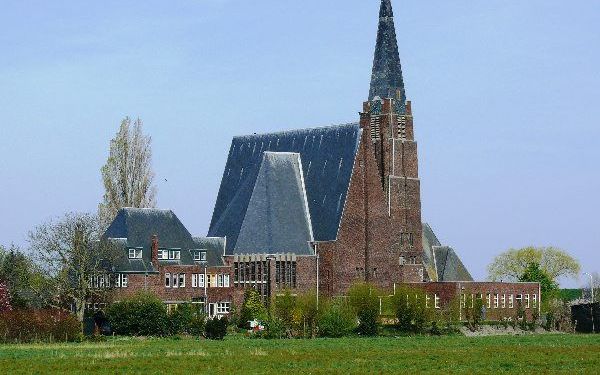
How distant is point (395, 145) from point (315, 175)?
10.1 meters

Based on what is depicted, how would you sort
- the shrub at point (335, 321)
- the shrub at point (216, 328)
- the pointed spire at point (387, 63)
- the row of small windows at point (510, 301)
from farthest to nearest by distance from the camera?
the pointed spire at point (387, 63)
the row of small windows at point (510, 301)
the shrub at point (335, 321)
the shrub at point (216, 328)

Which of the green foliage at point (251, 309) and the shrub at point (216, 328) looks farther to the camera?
the green foliage at point (251, 309)

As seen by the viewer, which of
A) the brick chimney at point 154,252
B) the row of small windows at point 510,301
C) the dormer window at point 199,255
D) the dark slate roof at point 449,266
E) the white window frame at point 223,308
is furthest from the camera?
the dark slate roof at point 449,266

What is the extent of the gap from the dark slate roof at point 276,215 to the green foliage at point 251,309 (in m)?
3.61

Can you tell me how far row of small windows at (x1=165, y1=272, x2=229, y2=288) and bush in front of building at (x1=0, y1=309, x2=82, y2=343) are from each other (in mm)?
21057

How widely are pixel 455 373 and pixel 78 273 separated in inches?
1802

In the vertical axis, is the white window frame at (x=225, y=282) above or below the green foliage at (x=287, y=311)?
above

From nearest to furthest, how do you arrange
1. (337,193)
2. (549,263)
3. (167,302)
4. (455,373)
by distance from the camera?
(455,373), (167,302), (337,193), (549,263)

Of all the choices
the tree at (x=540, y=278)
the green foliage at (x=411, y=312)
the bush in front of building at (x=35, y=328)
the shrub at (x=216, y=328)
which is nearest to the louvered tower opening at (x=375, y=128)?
the green foliage at (x=411, y=312)

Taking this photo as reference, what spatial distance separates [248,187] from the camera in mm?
102375

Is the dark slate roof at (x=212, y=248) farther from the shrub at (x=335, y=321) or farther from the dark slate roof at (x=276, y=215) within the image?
the shrub at (x=335, y=321)

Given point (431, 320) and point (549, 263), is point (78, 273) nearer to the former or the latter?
point (431, 320)

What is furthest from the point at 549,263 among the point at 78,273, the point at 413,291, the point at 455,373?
the point at 455,373

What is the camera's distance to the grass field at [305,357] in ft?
152
